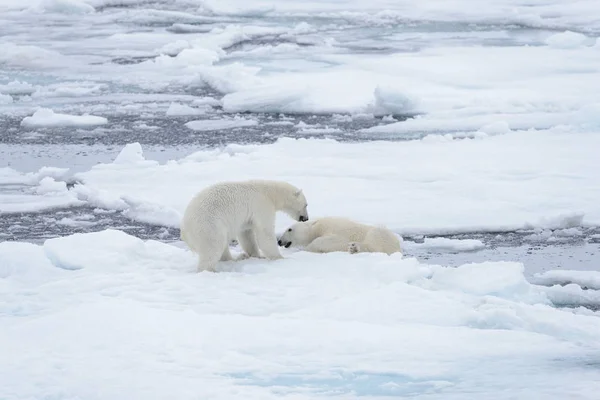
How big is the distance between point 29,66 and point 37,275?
33.0 feet

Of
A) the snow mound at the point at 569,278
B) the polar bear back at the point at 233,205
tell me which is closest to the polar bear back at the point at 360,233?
the polar bear back at the point at 233,205

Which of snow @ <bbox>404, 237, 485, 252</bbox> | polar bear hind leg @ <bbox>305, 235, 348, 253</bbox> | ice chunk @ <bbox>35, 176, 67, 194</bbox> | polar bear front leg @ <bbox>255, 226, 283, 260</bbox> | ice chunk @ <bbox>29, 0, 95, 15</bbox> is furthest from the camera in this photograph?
ice chunk @ <bbox>29, 0, 95, 15</bbox>

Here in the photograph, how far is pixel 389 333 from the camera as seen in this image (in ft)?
12.4

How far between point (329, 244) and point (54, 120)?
567 centimetres

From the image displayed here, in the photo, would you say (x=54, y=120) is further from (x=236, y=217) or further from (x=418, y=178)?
(x=236, y=217)

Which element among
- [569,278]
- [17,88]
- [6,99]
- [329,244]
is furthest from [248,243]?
[17,88]

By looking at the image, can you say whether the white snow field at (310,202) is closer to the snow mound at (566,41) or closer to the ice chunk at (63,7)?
the snow mound at (566,41)

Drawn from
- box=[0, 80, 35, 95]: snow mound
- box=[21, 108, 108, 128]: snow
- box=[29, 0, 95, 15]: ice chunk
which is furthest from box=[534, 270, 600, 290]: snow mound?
box=[29, 0, 95, 15]: ice chunk

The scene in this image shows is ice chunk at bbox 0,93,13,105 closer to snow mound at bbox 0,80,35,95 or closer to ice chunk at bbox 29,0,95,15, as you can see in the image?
snow mound at bbox 0,80,35,95

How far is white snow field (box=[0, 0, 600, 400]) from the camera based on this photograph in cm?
343

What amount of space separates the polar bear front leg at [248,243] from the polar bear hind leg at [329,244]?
15.1 inches

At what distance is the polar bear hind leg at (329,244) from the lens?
17.4 feet

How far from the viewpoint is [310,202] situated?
6.93 meters

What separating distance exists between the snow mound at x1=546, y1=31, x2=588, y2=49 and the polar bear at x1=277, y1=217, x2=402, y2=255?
10402 mm
